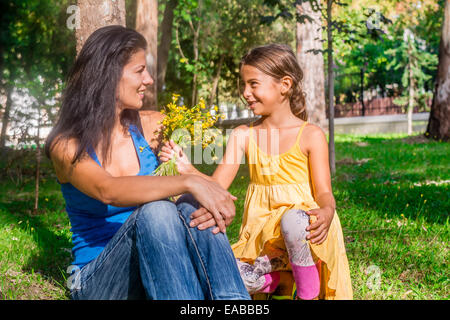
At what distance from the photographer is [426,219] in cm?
470

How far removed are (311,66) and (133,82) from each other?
11830mm

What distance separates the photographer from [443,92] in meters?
12.0

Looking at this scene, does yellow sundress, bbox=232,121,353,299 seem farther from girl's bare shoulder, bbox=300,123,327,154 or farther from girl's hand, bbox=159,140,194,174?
girl's hand, bbox=159,140,194,174

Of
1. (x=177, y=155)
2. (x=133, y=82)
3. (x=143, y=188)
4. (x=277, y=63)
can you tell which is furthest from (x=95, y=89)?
(x=277, y=63)

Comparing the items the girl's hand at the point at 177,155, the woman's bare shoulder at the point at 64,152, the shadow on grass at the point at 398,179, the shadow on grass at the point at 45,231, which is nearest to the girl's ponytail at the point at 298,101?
the girl's hand at the point at 177,155

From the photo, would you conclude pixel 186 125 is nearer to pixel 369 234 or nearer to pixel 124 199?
pixel 124 199

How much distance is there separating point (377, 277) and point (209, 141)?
4.73 feet

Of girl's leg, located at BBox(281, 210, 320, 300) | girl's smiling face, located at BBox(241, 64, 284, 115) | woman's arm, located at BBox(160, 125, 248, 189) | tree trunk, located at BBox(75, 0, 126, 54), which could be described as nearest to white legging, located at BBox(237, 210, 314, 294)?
girl's leg, located at BBox(281, 210, 320, 300)

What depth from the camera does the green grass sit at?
131 inches

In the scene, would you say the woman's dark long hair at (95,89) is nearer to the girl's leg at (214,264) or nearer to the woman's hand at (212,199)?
the woman's hand at (212,199)
